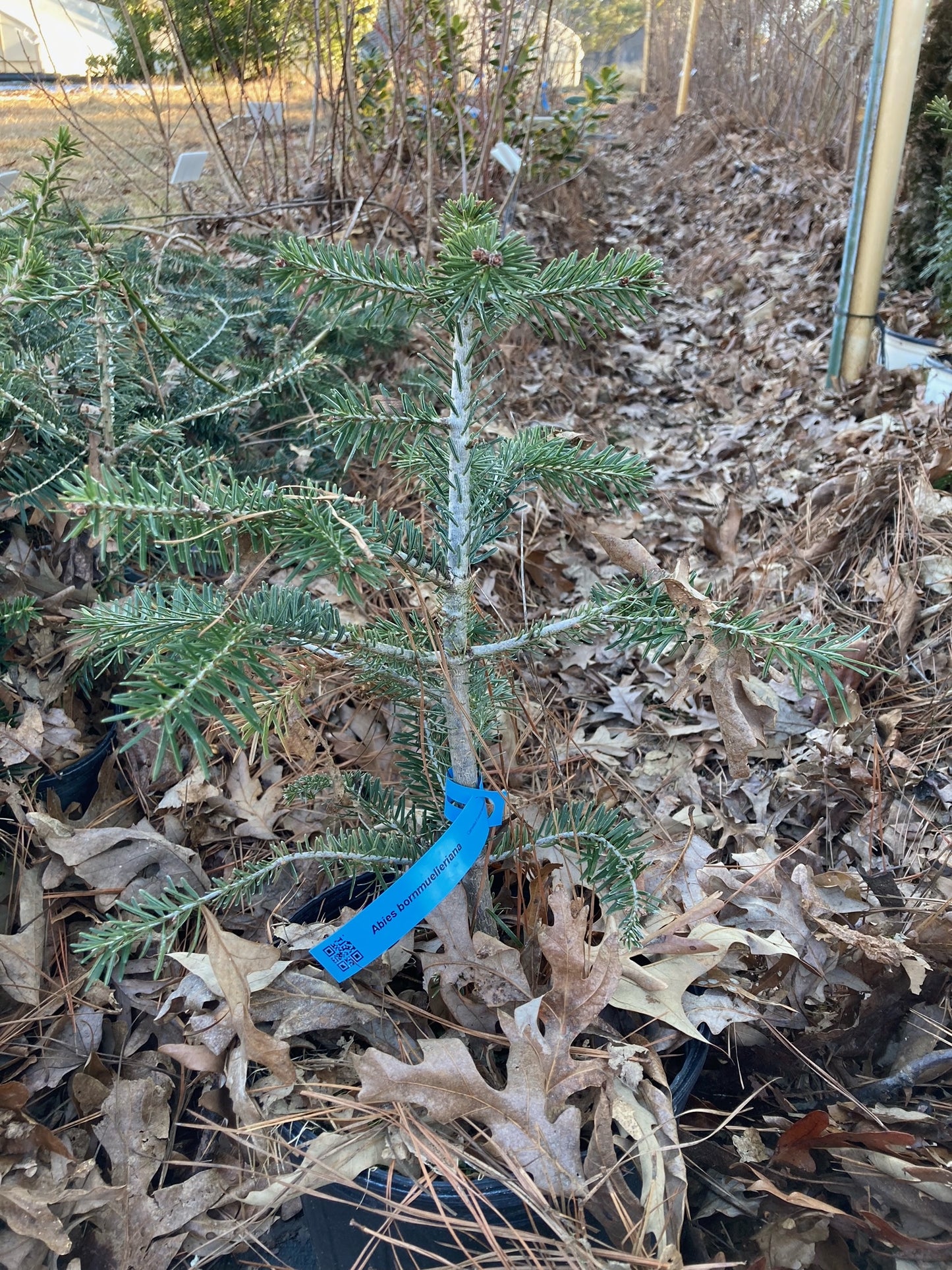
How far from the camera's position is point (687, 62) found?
11219mm

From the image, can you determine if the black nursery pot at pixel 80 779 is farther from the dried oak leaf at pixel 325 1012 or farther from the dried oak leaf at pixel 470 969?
the dried oak leaf at pixel 470 969

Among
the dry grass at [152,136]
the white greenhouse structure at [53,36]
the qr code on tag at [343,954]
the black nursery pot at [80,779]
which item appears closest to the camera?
the qr code on tag at [343,954]

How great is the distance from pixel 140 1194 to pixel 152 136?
14.0ft

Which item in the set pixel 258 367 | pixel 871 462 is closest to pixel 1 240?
pixel 258 367

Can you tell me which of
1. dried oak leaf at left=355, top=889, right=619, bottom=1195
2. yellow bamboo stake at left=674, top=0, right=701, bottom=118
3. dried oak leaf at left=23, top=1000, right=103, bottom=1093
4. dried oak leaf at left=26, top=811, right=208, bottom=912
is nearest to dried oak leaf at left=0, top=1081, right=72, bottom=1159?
dried oak leaf at left=23, top=1000, right=103, bottom=1093

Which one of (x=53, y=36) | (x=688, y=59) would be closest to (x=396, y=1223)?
(x=53, y=36)

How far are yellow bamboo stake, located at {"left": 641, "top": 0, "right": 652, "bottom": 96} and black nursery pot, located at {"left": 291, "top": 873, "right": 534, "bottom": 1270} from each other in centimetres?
1600

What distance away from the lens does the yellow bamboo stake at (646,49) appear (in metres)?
13.5

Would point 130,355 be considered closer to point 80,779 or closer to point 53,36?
point 80,779

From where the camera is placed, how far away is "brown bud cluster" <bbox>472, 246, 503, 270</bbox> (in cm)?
82

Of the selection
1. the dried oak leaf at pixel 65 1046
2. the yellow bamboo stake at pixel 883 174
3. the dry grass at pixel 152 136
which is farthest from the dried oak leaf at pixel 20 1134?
the yellow bamboo stake at pixel 883 174

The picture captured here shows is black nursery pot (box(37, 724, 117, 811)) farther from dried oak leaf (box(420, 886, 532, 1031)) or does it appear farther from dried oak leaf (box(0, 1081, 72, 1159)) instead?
dried oak leaf (box(420, 886, 532, 1031))

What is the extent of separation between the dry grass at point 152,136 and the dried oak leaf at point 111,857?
3020mm

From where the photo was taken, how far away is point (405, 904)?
3.52 ft
